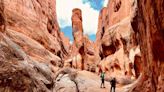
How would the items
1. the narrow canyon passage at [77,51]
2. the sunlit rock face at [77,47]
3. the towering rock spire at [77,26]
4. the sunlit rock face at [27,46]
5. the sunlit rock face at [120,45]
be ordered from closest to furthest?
1. the narrow canyon passage at [77,51]
2. the sunlit rock face at [27,46]
3. the sunlit rock face at [120,45]
4. the sunlit rock face at [77,47]
5. the towering rock spire at [77,26]

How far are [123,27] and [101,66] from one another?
9.06 meters

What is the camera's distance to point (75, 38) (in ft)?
235

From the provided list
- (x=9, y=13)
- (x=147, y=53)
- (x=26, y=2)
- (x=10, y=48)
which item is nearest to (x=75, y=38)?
(x=26, y=2)

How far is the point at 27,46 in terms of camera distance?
118 feet

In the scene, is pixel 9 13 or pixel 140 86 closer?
pixel 140 86

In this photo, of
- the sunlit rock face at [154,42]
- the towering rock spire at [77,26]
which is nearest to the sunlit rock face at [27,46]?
the sunlit rock face at [154,42]

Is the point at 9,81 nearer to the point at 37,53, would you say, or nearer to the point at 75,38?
the point at 37,53

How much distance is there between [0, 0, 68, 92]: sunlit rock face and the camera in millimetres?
23719

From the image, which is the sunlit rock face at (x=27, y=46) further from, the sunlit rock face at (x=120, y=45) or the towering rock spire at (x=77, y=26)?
the towering rock spire at (x=77, y=26)

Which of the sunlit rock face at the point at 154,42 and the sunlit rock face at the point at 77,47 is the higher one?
the sunlit rock face at the point at 77,47

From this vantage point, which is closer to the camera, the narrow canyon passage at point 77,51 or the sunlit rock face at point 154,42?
the sunlit rock face at point 154,42

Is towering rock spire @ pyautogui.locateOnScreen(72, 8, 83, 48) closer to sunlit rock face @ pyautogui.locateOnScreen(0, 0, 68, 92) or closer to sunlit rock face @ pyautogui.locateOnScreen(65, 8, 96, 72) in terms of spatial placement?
sunlit rock face @ pyautogui.locateOnScreen(65, 8, 96, 72)

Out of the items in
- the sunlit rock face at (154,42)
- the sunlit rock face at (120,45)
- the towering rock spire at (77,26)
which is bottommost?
the sunlit rock face at (154,42)

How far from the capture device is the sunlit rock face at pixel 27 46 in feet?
77.8
